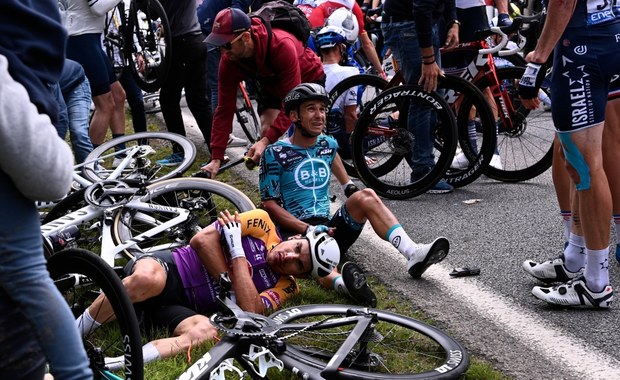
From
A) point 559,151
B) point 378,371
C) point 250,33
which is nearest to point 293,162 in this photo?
point 250,33

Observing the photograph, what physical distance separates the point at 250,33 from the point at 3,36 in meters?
3.95

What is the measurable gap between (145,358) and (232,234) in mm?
897

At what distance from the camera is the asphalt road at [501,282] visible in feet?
13.6

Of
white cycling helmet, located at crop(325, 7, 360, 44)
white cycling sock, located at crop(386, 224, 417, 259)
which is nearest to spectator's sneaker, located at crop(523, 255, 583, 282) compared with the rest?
white cycling sock, located at crop(386, 224, 417, 259)

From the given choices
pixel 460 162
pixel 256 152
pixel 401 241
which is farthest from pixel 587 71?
pixel 460 162

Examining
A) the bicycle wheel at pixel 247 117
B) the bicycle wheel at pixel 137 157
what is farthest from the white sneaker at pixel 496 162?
the bicycle wheel at pixel 247 117

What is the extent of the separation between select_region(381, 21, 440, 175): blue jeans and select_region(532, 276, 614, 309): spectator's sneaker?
244 centimetres

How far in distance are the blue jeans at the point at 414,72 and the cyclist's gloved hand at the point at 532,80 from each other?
2.00 meters

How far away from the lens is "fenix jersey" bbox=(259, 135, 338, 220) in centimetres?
562

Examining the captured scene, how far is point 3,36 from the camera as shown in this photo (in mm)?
2416

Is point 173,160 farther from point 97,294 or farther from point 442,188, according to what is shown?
point 97,294

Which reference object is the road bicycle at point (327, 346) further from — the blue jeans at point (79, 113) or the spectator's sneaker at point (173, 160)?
the blue jeans at point (79, 113)

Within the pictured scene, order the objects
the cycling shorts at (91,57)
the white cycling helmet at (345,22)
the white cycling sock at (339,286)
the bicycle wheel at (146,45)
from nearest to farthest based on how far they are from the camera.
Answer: the white cycling sock at (339,286) < the cycling shorts at (91,57) < the bicycle wheel at (146,45) < the white cycling helmet at (345,22)

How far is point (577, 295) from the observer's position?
459 cm
